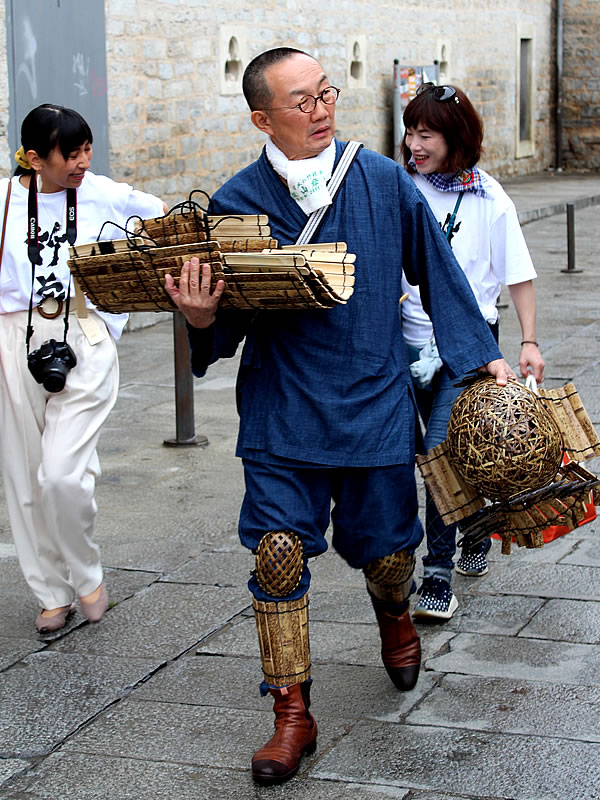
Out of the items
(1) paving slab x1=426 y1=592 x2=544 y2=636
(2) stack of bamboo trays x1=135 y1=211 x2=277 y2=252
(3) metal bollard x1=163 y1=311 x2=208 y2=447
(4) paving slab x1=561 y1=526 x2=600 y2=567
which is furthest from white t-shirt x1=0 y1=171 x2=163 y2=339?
(3) metal bollard x1=163 y1=311 x2=208 y2=447

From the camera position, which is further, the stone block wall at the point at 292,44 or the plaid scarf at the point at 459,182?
the stone block wall at the point at 292,44

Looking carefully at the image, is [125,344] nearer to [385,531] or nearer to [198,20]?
[198,20]

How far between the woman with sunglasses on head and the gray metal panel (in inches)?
223

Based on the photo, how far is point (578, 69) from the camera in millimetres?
25422

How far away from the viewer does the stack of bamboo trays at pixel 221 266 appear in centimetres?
300

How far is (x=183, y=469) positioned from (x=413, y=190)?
3163mm

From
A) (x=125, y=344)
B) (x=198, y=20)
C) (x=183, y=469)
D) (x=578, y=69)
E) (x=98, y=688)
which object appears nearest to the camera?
(x=98, y=688)

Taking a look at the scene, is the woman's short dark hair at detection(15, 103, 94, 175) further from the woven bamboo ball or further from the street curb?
the street curb

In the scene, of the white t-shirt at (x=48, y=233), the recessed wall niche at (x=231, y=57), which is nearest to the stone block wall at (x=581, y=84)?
the recessed wall niche at (x=231, y=57)

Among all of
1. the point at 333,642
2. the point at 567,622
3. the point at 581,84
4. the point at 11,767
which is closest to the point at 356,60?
the point at 581,84

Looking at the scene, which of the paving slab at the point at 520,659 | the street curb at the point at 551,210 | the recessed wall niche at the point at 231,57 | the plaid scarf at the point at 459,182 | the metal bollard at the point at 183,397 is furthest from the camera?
the street curb at the point at 551,210

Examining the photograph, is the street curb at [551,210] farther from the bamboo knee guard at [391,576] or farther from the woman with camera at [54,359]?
the bamboo knee guard at [391,576]

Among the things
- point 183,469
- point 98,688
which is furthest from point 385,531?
point 183,469

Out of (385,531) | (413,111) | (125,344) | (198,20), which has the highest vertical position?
(198,20)
